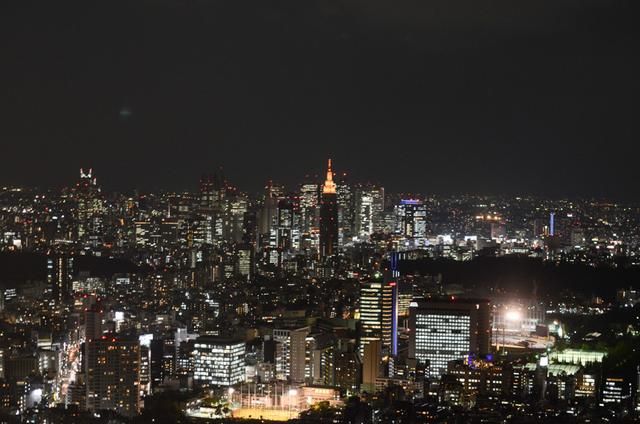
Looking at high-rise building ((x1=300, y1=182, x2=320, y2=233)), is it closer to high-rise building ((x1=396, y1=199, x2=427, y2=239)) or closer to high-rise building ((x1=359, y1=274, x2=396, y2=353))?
high-rise building ((x1=396, y1=199, x2=427, y2=239))

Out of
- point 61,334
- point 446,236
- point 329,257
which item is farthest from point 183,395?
point 446,236

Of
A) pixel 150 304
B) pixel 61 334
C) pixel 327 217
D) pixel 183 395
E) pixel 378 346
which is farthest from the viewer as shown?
pixel 327 217

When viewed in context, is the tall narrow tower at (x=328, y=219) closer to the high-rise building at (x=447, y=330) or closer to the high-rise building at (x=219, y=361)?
the high-rise building at (x=447, y=330)

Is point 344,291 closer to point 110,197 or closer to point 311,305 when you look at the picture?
point 311,305

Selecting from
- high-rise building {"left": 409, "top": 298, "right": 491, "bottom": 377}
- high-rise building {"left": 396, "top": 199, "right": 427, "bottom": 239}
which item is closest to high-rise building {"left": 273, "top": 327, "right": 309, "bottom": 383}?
high-rise building {"left": 409, "top": 298, "right": 491, "bottom": 377}

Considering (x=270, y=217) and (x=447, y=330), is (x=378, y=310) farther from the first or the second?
(x=270, y=217)

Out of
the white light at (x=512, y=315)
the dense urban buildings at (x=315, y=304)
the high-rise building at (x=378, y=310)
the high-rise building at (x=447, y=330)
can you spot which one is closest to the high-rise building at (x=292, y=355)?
the dense urban buildings at (x=315, y=304)
